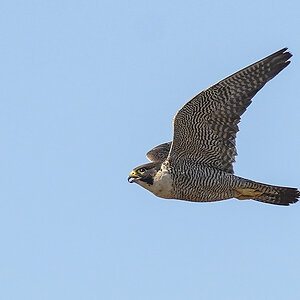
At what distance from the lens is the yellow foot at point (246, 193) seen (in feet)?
102

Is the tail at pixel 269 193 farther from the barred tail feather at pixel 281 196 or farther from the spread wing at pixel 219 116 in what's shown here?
the spread wing at pixel 219 116

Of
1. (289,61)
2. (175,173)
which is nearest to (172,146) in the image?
(175,173)

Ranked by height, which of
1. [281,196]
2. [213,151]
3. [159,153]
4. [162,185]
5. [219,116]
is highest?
[159,153]

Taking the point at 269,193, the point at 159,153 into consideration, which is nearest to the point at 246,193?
the point at 269,193

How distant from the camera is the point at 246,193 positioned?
31.2 meters

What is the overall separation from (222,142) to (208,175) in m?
0.68

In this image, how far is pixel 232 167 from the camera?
103 ft

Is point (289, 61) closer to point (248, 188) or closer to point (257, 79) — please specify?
point (257, 79)

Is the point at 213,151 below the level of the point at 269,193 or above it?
above

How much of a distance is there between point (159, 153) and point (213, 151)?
2212 mm

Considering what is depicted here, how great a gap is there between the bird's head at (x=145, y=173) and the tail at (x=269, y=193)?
64.0 inches

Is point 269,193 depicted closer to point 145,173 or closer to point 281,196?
point 281,196

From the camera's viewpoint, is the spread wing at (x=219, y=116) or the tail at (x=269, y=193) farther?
the tail at (x=269, y=193)

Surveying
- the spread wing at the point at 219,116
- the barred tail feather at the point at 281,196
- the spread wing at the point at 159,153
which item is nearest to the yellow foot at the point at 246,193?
the barred tail feather at the point at 281,196
